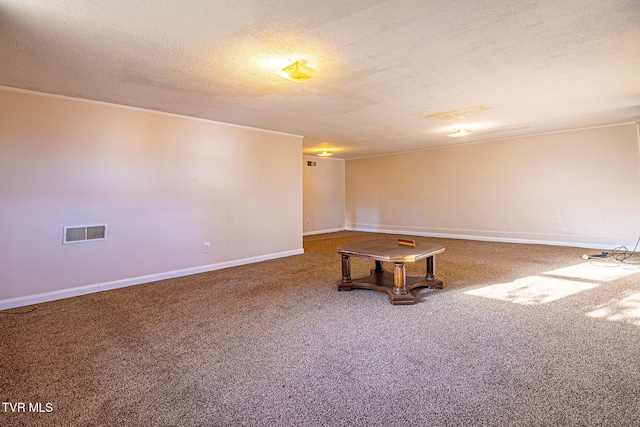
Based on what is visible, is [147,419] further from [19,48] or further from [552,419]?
[19,48]

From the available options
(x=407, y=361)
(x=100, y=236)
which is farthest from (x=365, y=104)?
(x=100, y=236)

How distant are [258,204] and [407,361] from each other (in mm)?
3737

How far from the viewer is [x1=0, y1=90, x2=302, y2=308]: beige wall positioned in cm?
311

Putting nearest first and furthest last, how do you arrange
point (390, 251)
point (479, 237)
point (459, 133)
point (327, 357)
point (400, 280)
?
point (327, 357), point (400, 280), point (390, 251), point (459, 133), point (479, 237)

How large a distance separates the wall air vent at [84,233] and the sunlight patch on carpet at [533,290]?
14.2 ft

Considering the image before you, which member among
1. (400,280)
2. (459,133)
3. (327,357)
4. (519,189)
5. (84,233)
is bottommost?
(327,357)

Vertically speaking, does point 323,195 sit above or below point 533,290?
above

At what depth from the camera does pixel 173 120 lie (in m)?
4.15

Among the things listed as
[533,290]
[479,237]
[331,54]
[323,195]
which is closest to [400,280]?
[533,290]

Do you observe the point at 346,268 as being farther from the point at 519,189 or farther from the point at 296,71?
the point at 519,189

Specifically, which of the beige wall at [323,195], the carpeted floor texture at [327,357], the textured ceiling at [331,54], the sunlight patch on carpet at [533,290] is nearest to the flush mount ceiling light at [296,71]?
the textured ceiling at [331,54]

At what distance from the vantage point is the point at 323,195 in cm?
890

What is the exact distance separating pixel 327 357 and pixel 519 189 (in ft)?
21.2

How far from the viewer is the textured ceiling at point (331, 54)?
194 centimetres
